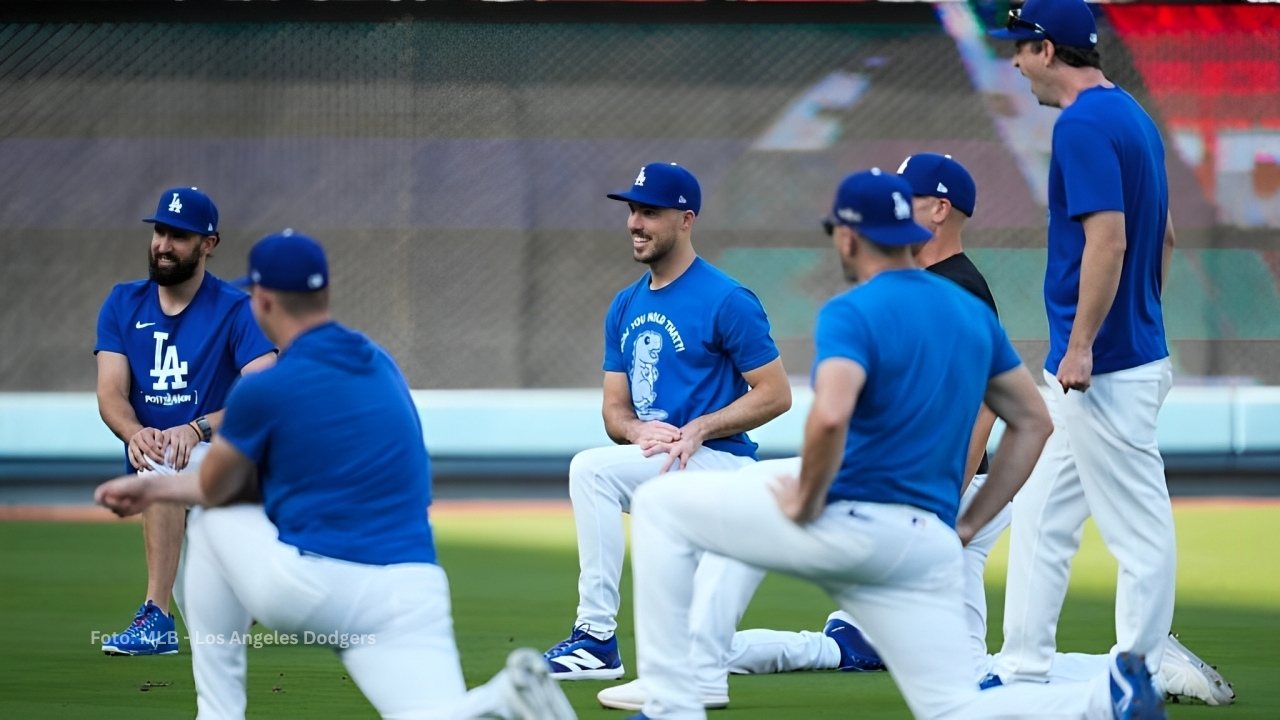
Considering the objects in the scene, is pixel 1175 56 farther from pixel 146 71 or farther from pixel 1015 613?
pixel 1015 613

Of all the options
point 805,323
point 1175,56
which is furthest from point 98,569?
point 1175,56

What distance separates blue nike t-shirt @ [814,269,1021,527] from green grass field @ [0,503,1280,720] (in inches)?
54.0

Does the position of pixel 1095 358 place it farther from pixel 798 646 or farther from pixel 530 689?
pixel 530 689

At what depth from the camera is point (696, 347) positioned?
19.0 feet

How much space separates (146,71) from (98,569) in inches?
190

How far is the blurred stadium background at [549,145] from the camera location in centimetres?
1216

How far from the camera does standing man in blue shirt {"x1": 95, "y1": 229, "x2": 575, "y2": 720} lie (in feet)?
12.7

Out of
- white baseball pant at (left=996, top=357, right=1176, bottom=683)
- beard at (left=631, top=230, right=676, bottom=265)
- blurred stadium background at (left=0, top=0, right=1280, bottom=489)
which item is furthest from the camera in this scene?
blurred stadium background at (left=0, top=0, right=1280, bottom=489)

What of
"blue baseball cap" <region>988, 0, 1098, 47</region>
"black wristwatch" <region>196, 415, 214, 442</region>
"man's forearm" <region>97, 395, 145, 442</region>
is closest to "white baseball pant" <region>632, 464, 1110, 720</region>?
"blue baseball cap" <region>988, 0, 1098, 47</region>

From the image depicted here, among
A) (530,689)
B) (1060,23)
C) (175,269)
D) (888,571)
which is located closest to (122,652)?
(175,269)

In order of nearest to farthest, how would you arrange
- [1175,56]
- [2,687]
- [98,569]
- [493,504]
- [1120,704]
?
[1120,704] < [2,687] < [98,569] < [493,504] < [1175,56]

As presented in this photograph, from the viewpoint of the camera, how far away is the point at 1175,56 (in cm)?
1248

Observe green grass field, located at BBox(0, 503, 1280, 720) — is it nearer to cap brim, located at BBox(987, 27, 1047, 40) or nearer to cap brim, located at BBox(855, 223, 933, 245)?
cap brim, located at BBox(855, 223, 933, 245)

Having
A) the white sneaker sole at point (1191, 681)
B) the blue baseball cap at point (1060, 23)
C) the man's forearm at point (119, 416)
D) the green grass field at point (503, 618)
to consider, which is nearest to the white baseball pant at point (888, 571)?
the green grass field at point (503, 618)
